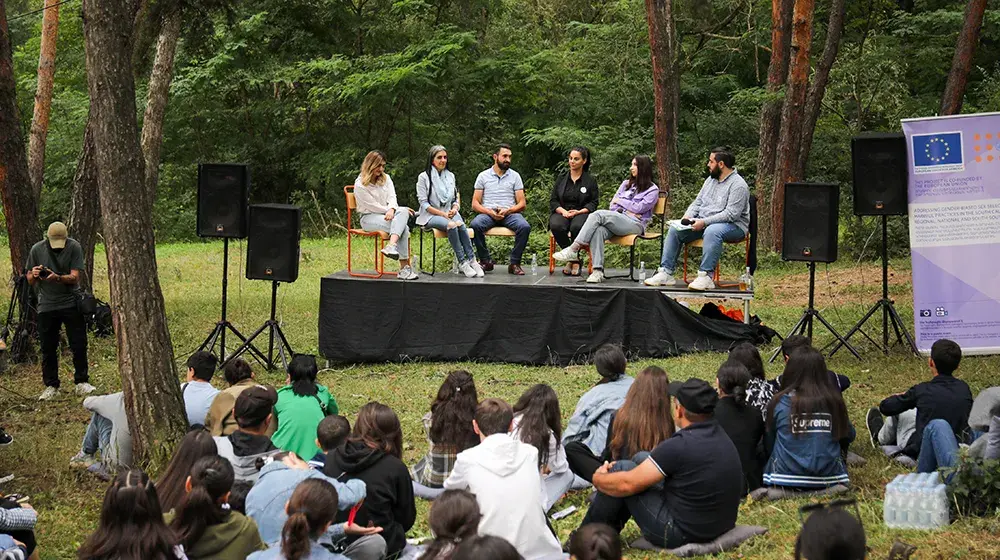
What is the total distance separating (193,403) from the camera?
6.52m

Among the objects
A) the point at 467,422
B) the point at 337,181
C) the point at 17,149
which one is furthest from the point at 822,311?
the point at 337,181

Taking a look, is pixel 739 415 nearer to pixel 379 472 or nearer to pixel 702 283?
pixel 379 472

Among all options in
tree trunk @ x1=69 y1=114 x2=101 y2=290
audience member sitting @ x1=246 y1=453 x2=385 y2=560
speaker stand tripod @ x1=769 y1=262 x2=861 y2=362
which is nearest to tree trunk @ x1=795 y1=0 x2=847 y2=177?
speaker stand tripod @ x1=769 y1=262 x2=861 y2=362

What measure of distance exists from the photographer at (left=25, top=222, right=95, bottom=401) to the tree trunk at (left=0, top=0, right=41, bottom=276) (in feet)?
5.96

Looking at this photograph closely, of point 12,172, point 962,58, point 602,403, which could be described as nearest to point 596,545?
point 602,403

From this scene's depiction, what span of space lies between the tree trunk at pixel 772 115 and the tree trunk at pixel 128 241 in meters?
10.9

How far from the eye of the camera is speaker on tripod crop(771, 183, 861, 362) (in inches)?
352

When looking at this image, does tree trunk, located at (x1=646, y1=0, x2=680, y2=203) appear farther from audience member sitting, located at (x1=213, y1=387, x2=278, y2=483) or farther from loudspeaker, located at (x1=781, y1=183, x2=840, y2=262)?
audience member sitting, located at (x1=213, y1=387, x2=278, y2=483)

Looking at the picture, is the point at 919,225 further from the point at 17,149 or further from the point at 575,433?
the point at 17,149

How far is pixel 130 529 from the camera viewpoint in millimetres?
3648

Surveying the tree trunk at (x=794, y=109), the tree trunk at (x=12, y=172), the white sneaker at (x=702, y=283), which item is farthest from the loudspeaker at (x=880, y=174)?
the tree trunk at (x=12, y=172)

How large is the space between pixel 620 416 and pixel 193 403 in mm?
2754

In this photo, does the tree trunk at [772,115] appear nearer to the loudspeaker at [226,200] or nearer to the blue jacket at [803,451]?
the loudspeaker at [226,200]

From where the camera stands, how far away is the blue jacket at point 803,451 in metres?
5.59
